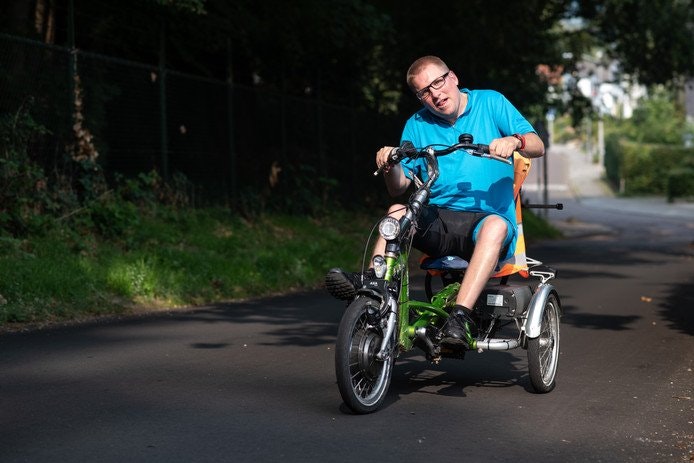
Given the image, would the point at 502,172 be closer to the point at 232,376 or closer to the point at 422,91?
the point at 422,91

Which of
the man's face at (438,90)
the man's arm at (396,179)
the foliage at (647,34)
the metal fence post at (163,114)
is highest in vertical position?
the foliage at (647,34)

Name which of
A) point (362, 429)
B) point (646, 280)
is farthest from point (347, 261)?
point (362, 429)

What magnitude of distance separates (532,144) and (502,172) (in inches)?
10.8

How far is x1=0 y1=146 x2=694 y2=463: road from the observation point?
17.2 feet

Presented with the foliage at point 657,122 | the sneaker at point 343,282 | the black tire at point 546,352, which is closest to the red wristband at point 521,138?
the black tire at point 546,352

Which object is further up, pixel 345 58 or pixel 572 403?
pixel 345 58

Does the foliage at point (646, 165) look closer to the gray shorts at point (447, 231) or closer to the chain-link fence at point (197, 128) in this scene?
the chain-link fence at point (197, 128)

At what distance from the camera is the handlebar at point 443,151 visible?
6.18 m

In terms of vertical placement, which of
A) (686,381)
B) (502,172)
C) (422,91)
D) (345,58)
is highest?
(345,58)

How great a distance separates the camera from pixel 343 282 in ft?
19.5

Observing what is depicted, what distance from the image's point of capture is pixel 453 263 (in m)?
6.62

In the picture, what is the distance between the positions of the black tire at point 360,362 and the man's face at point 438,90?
49.8 inches

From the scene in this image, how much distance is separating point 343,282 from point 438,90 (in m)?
1.26

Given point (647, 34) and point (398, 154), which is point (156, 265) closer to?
point (398, 154)
